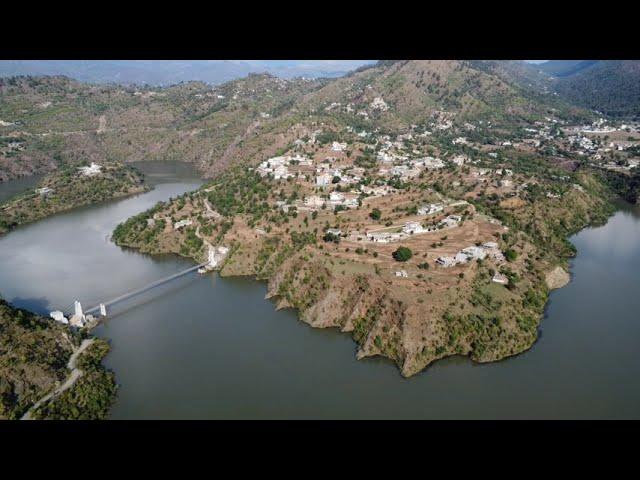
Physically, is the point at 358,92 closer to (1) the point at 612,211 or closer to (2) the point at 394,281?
(1) the point at 612,211

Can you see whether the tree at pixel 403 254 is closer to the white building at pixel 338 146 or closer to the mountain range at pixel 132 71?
the white building at pixel 338 146

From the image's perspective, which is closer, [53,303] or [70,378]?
[70,378]

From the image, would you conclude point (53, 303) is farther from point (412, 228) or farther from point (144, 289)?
point (412, 228)

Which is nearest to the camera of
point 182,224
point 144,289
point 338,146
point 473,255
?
point 473,255

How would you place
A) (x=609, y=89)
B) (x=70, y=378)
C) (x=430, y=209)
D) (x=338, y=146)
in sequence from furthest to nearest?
(x=609, y=89) < (x=338, y=146) < (x=430, y=209) < (x=70, y=378)

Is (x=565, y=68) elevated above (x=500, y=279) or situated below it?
below

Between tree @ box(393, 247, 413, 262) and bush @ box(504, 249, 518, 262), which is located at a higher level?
tree @ box(393, 247, 413, 262)

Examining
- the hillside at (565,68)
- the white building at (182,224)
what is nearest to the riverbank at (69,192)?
the white building at (182,224)

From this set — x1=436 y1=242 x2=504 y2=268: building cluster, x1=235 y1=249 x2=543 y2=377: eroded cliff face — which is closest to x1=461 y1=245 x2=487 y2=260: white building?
x1=436 y1=242 x2=504 y2=268: building cluster

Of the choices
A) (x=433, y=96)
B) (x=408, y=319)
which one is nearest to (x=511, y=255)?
(x=408, y=319)

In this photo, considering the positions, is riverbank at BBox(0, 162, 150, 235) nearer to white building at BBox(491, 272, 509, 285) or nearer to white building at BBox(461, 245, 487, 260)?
white building at BBox(461, 245, 487, 260)
